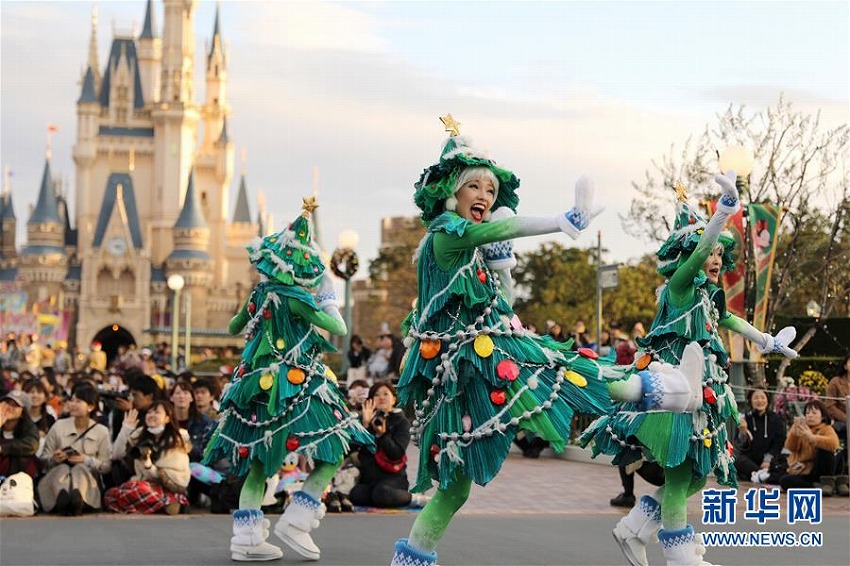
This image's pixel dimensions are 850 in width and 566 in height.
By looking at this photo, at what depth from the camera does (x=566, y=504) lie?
40.8 feet

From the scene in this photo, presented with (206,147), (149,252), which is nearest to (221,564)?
(149,252)

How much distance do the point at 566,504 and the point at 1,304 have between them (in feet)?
271

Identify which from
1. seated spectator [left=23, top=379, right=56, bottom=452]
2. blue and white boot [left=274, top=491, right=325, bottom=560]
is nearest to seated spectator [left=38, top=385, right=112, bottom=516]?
seated spectator [left=23, top=379, right=56, bottom=452]

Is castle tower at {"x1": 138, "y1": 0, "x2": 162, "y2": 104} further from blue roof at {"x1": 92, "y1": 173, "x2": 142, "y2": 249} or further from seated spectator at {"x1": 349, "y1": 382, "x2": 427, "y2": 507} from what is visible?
seated spectator at {"x1": 349, "y1": 382, "x2": 427, "y2": 507}

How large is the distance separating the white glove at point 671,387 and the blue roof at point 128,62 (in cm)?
10928

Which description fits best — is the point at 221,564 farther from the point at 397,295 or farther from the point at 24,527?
the point at 397,295

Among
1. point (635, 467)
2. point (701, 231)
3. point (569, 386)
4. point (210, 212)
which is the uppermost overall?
point (210, 212)

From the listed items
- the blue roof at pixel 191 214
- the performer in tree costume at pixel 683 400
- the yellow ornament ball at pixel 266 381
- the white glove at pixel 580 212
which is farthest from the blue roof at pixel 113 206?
the white glove at pixel 580 212

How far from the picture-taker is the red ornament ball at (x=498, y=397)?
5918mm

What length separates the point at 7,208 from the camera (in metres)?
122

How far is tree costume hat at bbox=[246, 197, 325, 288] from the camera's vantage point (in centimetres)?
866

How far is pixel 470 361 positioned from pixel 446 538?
3924 millimetres

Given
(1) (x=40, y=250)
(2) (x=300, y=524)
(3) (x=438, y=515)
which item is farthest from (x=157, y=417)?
(1) (x=40, y=250)

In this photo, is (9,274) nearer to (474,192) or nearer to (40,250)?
(40,250)
